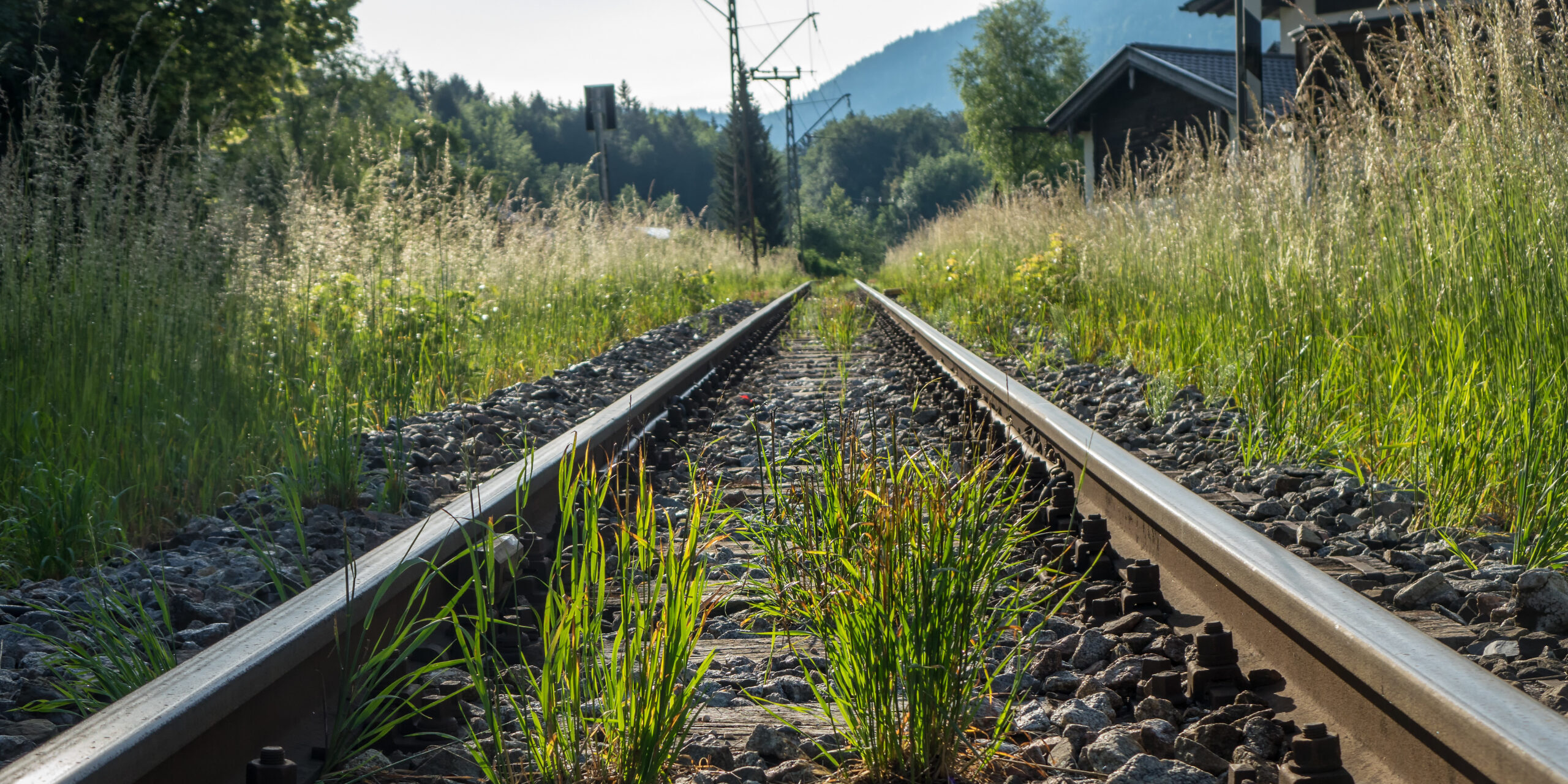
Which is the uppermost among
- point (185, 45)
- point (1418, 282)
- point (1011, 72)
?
point (1011, 72)

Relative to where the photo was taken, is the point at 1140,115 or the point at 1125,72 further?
the point at 1140,115

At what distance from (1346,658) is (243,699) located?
5.26 feet

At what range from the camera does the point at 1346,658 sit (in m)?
1.52

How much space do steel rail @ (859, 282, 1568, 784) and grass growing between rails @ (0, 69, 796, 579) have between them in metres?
2.47

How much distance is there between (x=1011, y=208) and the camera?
1148 centimetres

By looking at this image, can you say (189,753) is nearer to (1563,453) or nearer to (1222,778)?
(1222,778)

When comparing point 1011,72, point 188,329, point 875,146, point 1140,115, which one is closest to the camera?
point 188,329

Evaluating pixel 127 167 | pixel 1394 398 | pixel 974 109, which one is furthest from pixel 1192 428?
pixel 974 109

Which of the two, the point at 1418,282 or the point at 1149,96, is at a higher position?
the point at 1149,96

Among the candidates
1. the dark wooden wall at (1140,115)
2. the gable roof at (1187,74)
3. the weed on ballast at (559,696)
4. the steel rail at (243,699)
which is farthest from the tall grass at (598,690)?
the dark wooden wall at (1140,115)

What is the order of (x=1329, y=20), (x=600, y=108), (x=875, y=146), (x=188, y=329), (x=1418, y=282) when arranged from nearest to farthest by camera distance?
1. (x=1418, y=282)
2. (x=188, y=329)
3. (x=1329, y=20)
4. (x=600, y=108)
5. (x=875, y=146)

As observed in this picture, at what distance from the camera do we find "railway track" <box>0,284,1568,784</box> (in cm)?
124

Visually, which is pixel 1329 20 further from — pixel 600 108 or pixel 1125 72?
pixel 600 108

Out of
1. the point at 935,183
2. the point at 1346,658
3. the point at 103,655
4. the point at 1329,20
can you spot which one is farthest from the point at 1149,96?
the point at 935,183
